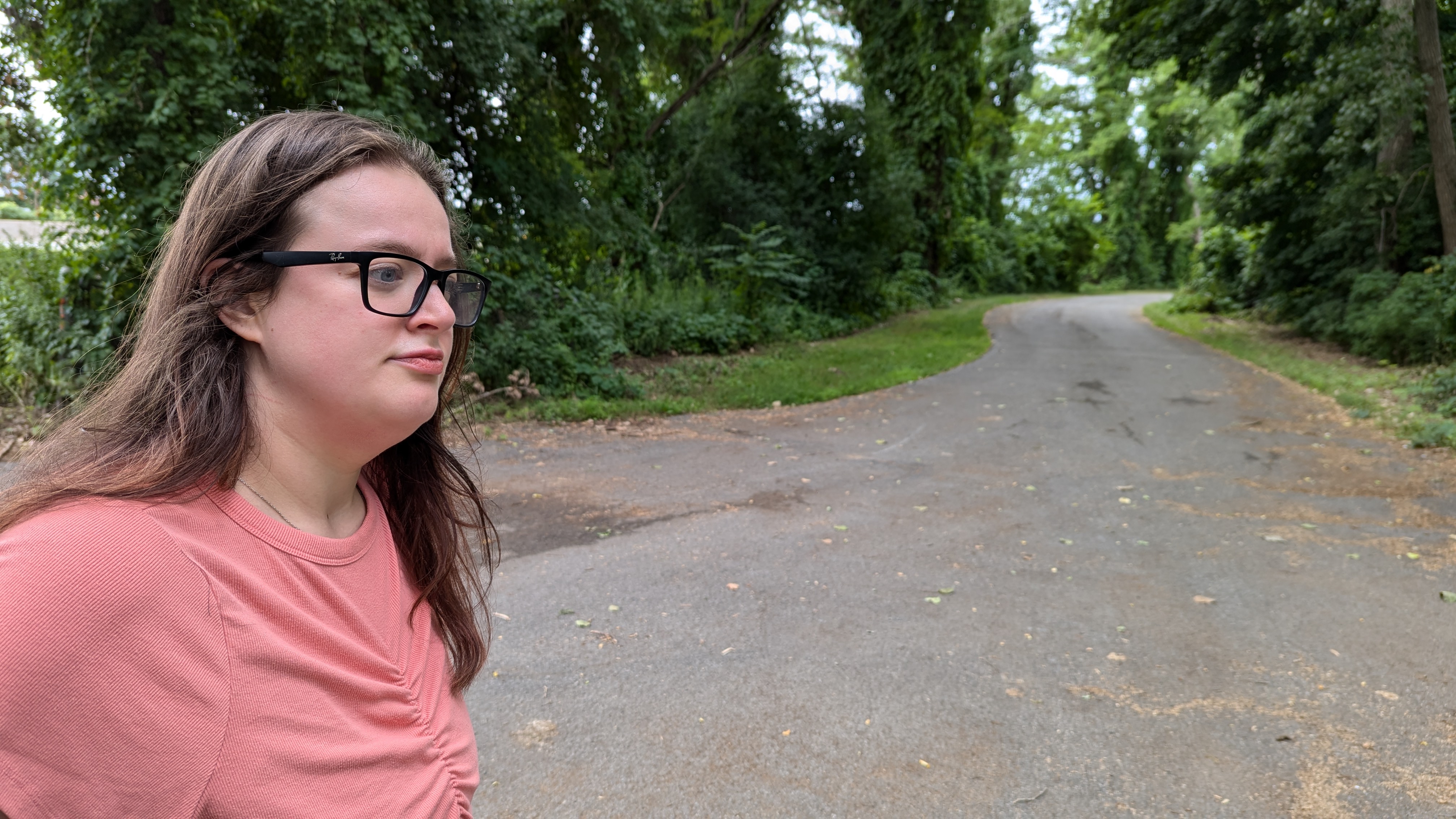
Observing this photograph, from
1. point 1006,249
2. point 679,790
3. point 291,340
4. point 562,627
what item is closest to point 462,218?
point 291,340

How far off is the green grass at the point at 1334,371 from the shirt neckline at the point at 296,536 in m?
9.98

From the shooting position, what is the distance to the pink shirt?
0.79 metres

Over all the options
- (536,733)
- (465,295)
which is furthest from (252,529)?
(536,733)

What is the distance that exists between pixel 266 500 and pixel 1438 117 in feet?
55.2

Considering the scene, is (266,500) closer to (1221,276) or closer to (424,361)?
(424,361)

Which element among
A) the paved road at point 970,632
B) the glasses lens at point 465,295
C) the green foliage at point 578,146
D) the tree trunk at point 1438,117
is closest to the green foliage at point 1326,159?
the tree trunk at point 1438,117

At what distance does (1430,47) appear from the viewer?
12406 millimetres

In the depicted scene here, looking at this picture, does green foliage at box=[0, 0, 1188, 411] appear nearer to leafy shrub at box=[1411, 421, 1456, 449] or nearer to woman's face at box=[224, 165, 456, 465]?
woman's face at box=[224, 165, 456, 465]

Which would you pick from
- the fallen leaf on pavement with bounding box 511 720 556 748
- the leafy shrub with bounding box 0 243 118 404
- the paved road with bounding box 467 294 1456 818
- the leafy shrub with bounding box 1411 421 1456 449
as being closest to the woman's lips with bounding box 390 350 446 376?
the paved road with bounding box 467 294 1456 818

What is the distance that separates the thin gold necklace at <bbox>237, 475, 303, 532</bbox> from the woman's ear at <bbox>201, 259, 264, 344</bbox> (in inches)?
7.6

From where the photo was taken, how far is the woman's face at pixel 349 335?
112 cm

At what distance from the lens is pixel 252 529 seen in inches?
42.8

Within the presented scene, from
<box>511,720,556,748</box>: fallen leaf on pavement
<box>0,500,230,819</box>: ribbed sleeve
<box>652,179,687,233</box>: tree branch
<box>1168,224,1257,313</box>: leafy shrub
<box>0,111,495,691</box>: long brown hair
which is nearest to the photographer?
<box>0,500,230,819</box>: ribbed sleeve

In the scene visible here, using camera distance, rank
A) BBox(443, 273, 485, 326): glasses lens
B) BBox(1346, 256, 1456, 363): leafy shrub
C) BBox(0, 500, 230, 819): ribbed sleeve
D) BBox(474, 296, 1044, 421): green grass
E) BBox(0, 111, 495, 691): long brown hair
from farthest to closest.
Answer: BBox(1346, 256, 1456, 363): leafy shrub → BBox(474, 296, 1044, 421): green grass → BBox(443, 273, 485, 326): glasses lens → BBox(0, 111, 495, 691): long brown hair → BBox(0, 500, 230, 819): ribbed sleeve
